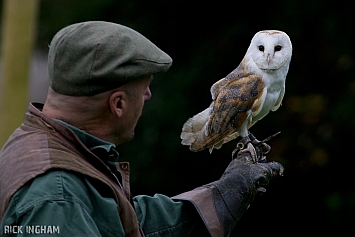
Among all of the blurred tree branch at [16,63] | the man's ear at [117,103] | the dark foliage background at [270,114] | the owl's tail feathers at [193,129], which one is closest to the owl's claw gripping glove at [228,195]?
the owl's tail feathers at [193,129]

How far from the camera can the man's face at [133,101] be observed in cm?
A: 165

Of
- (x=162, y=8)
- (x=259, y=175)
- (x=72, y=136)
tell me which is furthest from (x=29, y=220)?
(x=162, y=8)

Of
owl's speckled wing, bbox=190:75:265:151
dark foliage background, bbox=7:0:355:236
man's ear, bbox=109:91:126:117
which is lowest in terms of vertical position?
dark foliage background, bbox=7:0:355:236

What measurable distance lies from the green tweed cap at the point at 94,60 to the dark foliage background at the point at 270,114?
3221 mm

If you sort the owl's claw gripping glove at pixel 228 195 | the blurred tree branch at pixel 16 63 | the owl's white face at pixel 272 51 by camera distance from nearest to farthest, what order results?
the owl's claw gripping glove at pixel 228 195
the owl's white face at pixel 272 51
the blurred tree branch at pixel 16 63

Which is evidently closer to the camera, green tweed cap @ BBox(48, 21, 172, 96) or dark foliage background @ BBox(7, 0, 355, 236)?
green tweed cap @ BBox(48, 21, 172, 96)

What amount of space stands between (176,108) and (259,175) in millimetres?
2820

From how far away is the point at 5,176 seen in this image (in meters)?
1.51

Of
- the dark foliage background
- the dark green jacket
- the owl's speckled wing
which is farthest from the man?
the dark foliage background

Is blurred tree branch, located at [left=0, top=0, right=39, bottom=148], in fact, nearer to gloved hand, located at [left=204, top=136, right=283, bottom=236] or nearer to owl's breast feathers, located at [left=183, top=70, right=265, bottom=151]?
owl's breast feathers, located at [left=183, top=70, right=265, bottom=151]

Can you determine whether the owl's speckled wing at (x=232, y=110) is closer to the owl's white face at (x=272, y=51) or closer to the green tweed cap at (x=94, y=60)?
the owl's white face at (x=272, y=51)

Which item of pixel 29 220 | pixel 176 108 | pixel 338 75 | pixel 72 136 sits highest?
pixel 72 136

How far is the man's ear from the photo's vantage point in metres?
A: 1.62

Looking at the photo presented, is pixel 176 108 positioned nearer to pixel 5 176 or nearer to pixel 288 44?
pixel 288 44
